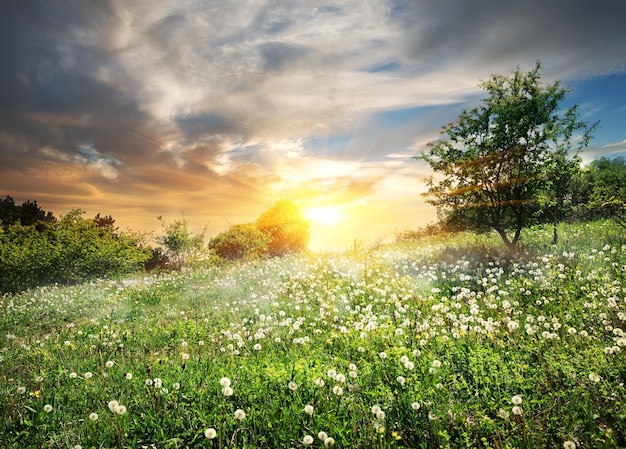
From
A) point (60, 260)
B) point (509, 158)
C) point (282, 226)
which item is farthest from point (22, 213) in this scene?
point (509, 158)

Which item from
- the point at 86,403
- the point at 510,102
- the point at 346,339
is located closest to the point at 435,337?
the point at 346,339

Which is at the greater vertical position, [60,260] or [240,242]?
[240,242]

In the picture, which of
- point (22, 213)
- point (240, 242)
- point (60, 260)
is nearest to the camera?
point (60, 260)

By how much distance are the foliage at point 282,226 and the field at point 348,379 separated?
23.2 m

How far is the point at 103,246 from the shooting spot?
2273 centimetres

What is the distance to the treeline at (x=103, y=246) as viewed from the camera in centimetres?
2161

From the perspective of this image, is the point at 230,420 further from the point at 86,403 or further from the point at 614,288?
the point at 614,288

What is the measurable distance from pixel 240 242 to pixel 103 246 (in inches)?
366

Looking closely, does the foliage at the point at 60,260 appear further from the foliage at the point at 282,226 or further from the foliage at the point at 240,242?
the foliage at the point at 282,226

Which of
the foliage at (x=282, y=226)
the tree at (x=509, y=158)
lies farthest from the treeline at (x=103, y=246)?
the tree at (x=509, y=158)

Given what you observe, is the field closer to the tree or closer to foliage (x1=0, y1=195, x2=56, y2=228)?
the tree

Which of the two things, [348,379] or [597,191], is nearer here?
[348,379]

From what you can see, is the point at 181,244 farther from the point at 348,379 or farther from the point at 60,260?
the point at 348,379

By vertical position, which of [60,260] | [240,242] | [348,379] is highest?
[240,242]
